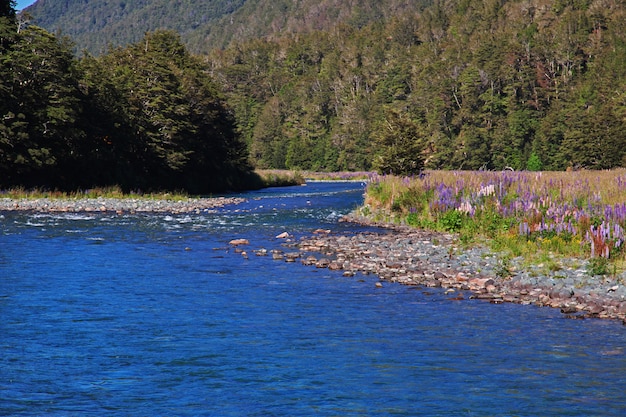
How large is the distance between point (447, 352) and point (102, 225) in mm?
25578

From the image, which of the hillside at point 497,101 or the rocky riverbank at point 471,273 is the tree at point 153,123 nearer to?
the hillside at point 497,101

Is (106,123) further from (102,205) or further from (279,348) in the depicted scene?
(279,348)

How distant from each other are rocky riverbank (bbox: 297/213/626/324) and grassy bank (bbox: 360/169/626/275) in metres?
0.59

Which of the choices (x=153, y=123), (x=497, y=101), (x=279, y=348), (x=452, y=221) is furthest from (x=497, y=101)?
(x=279, y=348)

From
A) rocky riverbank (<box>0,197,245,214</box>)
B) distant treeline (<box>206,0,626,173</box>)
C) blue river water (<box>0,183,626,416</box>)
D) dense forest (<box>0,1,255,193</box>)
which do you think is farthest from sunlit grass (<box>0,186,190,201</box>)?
distant treeline (<box>206,0,626,173</box>)

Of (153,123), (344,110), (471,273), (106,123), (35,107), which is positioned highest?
(344,110)

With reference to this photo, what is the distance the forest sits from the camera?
5331 cm

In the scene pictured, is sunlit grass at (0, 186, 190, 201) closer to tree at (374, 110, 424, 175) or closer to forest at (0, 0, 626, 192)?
forest at (0, 0, 626, 192)

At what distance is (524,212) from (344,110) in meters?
159

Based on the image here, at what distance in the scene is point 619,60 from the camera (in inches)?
5167

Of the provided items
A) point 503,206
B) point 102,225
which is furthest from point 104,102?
point 503,206

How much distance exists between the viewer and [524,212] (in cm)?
2539

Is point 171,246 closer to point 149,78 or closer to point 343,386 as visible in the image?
point 343,386

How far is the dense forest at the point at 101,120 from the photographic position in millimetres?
52562
